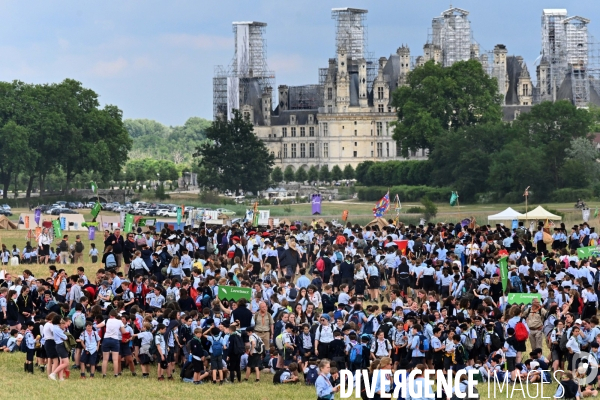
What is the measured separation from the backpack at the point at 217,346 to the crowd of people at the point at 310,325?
1.2 inches

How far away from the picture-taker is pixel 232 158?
114250 mm

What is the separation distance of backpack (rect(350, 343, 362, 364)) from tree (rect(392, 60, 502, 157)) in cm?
8954

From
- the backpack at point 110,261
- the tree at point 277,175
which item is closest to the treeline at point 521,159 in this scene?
the backpack at point 110,261

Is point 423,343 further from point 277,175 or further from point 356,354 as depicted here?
point 277,175

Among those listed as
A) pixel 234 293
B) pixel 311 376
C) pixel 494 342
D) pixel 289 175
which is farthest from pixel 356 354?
pixel 289 175

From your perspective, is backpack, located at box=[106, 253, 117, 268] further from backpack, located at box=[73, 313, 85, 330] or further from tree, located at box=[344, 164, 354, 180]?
tree, located at box=[344, 164, 354, 180]

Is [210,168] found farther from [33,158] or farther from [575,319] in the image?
[575,319]

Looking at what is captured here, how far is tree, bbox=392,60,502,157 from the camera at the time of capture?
11475 centimetres

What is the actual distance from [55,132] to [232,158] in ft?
51.1

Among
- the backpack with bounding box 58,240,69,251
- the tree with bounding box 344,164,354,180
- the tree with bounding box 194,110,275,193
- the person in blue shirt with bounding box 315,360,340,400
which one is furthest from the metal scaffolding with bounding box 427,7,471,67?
the person in blue shirt with bounding box 315,360,340,400

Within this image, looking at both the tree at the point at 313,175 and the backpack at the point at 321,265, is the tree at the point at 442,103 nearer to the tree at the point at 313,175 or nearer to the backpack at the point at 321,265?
the tree at the point at 313,175

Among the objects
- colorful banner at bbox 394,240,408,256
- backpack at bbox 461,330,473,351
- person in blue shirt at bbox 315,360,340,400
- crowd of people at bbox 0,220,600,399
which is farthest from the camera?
colorful banner at bbox 394,240,408,256

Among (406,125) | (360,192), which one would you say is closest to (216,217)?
(360,192)

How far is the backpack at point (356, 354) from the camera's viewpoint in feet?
79.8
